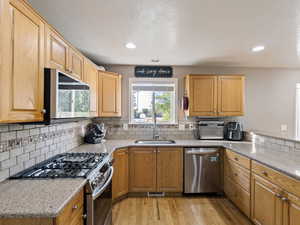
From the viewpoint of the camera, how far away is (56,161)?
6.59 ft

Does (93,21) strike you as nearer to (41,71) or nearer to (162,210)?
(41,71)

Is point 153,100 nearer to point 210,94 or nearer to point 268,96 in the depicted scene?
point 210,94

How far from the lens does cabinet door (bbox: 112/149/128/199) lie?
113 inches

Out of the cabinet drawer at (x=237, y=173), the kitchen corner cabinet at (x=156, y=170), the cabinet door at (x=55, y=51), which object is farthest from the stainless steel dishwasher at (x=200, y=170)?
the cabinet door at (x=55, y=51)

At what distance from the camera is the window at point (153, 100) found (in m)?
3.82

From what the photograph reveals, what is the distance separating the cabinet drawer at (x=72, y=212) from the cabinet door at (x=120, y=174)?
1479 millimetres

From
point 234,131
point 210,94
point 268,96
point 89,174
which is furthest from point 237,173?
point 268,96

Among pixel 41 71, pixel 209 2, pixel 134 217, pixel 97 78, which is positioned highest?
pixel 209 2

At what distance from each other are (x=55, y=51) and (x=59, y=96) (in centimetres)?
48

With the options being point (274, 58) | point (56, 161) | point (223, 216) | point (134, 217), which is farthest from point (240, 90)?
point (56, 161)

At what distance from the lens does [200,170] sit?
10.3 ft

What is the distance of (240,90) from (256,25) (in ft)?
5.45

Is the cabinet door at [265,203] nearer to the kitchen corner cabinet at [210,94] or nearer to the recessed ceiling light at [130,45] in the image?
the kitchen corner cabinet at [210,94]

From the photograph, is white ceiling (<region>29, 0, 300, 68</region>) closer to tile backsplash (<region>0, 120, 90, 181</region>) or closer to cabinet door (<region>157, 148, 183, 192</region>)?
tile backsplash (<region>0, 120, 90, 181</region>)
